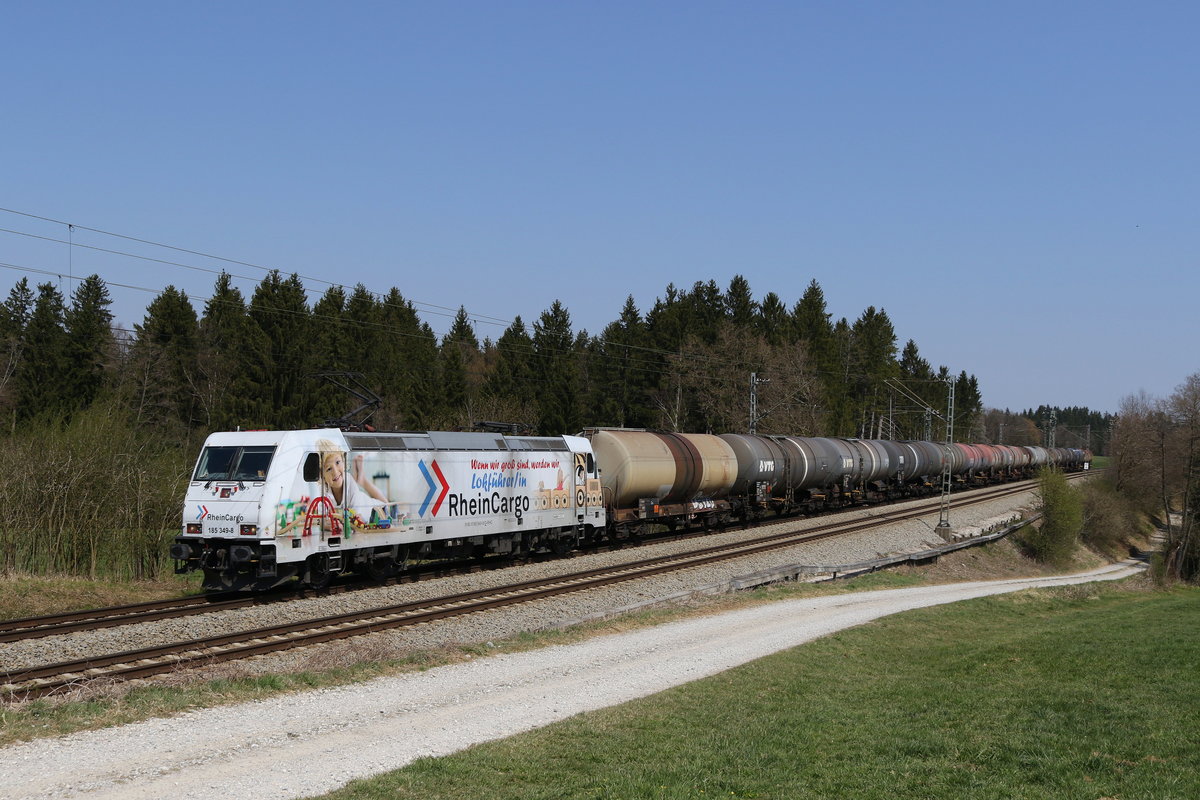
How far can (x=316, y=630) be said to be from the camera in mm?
17219

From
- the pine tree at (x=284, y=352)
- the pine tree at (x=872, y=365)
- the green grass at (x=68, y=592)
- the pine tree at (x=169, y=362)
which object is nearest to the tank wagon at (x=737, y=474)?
the green grass at (x=68, y=592)

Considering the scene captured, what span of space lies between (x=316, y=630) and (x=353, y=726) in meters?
6.54

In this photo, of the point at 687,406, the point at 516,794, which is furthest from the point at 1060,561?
the point at 516,794

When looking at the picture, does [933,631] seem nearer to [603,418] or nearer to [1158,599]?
[1158,599]

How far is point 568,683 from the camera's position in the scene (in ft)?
45.8

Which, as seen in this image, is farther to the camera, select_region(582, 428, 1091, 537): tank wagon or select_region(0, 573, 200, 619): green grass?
select_region(582, 428, 1091, 537): tank wagon

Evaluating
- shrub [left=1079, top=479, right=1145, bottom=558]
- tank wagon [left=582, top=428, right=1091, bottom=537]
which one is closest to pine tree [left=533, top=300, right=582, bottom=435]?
tank wagon [left=582, top=428, right=1091, bottom=537]

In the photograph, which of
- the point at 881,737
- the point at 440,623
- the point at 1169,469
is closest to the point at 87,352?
the point at 440,623

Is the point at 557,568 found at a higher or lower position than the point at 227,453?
lower

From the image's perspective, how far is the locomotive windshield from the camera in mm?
20250

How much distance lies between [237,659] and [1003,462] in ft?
253

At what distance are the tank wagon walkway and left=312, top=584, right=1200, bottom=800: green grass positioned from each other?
657mm

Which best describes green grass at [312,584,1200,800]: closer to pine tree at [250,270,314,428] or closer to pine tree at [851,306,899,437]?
pine tree at [250,270,314,428]

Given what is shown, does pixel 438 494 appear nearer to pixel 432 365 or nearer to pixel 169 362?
pixel 169 362
